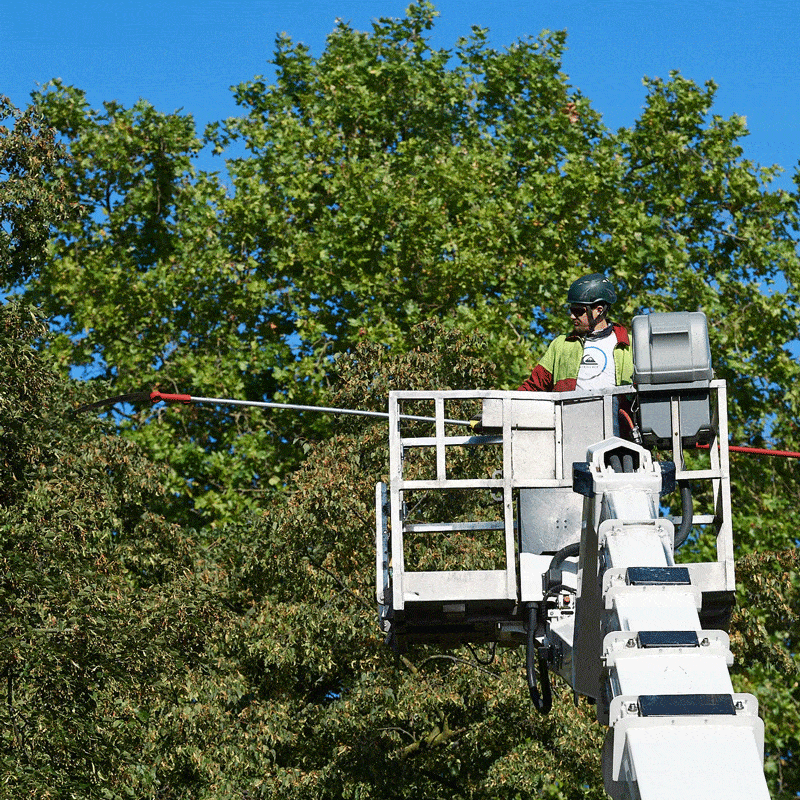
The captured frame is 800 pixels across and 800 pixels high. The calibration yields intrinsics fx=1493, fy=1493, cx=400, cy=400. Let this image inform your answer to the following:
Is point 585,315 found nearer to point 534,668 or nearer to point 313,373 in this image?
point 534,668

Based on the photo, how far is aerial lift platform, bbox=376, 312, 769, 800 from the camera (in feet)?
14.1

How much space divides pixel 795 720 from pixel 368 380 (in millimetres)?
7806

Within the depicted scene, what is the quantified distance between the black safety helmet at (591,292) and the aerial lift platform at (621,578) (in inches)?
30.4

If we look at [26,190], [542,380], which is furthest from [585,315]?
[26,190]

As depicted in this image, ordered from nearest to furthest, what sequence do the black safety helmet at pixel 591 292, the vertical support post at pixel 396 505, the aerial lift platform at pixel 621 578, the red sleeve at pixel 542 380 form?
the aerial lift platform at pixel 621 578
the vertical support post at pixel 396 505
the black safety helmet at pixel 591 292
the red sleeve at pixel 542 380

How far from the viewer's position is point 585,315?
8188 millimetres

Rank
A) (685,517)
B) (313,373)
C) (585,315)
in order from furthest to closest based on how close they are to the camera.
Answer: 1. (313,373)
2. (585,315)
3. (685,517)

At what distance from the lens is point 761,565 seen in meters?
19.1

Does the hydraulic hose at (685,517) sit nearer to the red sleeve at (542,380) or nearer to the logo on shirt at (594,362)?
the logo on shirt at (594,362)

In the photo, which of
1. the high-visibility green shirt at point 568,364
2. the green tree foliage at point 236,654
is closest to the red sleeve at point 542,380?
the high-visibility green shirt at point 568,364

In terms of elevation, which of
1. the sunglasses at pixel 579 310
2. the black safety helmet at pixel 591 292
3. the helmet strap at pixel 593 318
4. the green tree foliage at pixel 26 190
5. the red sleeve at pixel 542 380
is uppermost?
the green tree foliage at pixel 26 190

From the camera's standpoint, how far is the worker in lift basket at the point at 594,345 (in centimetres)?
810

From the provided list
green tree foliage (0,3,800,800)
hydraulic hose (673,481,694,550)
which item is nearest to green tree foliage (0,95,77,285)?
green tree foliage (0,3,800,800)

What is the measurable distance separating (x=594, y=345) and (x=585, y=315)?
6.9 inches
